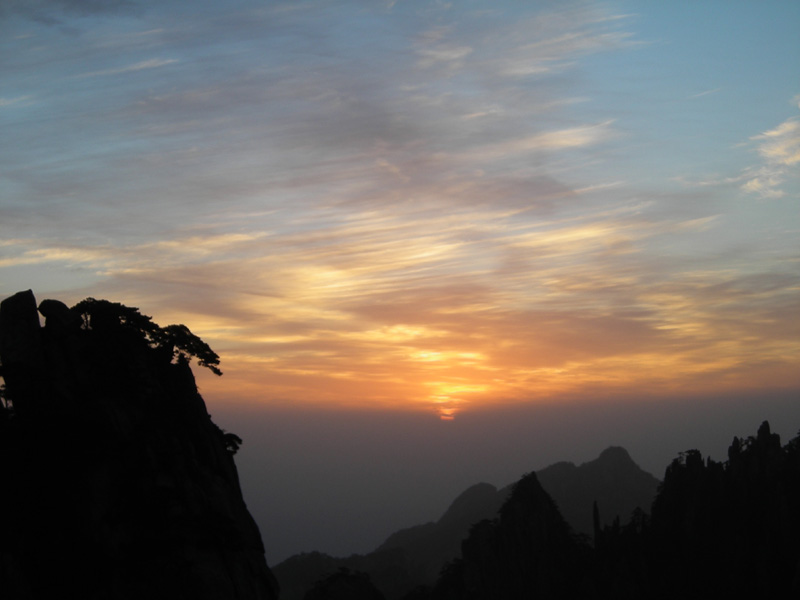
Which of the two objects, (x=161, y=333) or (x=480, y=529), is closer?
(x=161, y=333)

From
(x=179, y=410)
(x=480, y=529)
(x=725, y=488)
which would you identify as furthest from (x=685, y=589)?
(x=179, y=410)

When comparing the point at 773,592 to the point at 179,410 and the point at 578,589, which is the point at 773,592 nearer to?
the point at 578,589

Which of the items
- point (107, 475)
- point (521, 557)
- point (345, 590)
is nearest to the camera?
point (107, 475)

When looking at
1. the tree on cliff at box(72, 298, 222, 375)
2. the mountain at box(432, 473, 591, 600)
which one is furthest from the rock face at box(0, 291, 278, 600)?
the mountain at box(432, 473, 591, 600)

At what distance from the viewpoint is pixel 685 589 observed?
125812mm

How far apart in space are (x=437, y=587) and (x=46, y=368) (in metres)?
109

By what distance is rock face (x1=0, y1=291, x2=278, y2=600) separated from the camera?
58.5 m

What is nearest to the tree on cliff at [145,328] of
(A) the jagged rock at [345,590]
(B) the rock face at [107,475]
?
(B) the rock face at [107,475]

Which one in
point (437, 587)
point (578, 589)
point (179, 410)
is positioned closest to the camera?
point (179, 410)

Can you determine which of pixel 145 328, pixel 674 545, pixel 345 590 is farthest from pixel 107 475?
pixel 674 545

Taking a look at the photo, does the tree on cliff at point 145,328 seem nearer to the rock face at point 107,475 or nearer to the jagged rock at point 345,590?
the rock face at point 107,475

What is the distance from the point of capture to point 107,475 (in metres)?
62.8

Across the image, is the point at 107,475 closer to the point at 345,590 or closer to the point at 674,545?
the point at 345,590

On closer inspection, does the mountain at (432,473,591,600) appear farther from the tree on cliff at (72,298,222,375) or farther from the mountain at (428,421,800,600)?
the tree on cliff at (72,298,222,375)
